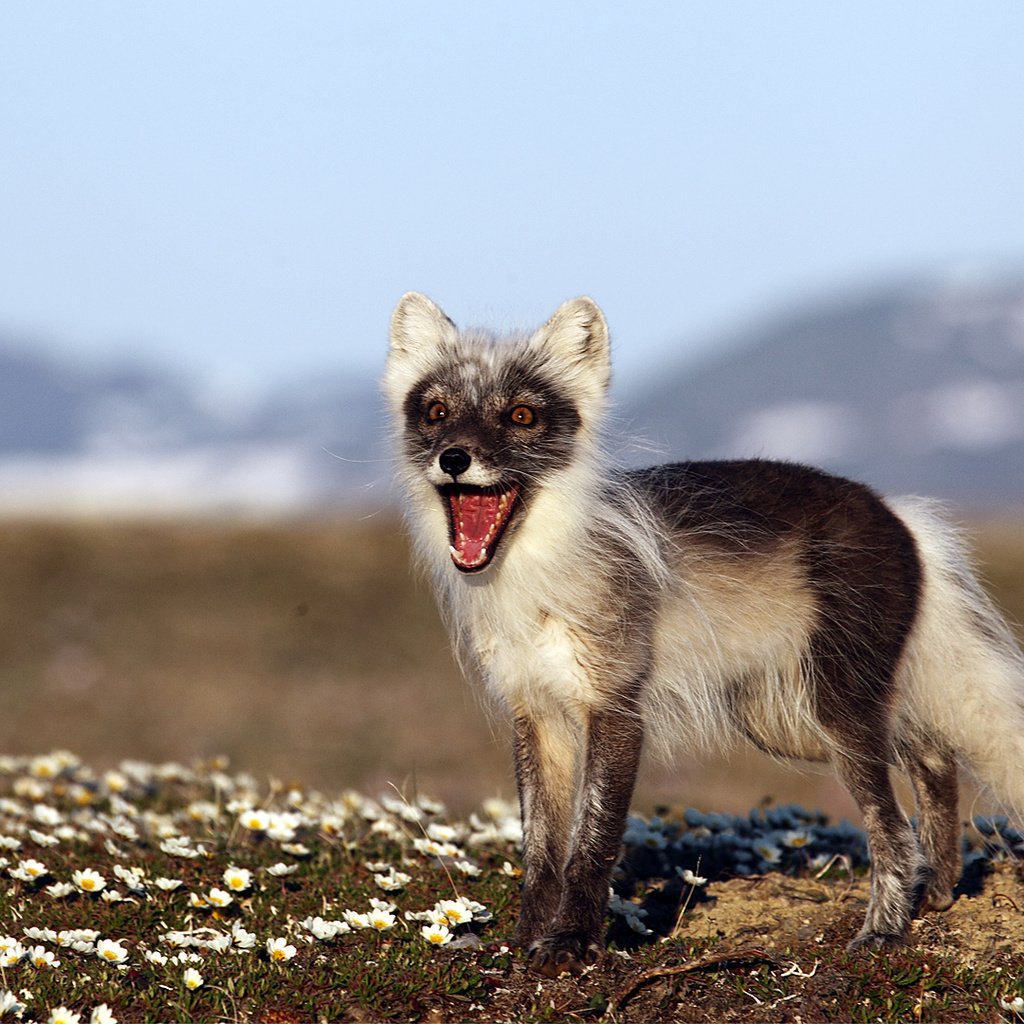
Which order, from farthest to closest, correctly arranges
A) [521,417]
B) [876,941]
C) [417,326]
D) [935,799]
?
[935,799] < [417,326] < [876,941] < [521,417]

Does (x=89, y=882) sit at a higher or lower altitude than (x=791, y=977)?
lower

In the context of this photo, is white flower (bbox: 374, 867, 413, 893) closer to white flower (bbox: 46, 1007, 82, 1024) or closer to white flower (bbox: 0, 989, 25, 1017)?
white flower (bbox: 46, 1007, 82, 1024)

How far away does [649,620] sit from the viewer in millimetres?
6734

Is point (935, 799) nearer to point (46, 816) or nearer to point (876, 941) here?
point (876, 941)

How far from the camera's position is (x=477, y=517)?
653 cm

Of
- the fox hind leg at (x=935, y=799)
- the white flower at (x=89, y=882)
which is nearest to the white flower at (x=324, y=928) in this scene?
the white flower at (x=89, y=882)

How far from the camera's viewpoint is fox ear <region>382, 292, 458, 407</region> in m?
7.00

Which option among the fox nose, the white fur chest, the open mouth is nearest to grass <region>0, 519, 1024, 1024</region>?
the white fur chest

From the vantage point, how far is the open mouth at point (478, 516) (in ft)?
21.3

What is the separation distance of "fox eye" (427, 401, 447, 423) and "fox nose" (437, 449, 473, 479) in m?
0.52

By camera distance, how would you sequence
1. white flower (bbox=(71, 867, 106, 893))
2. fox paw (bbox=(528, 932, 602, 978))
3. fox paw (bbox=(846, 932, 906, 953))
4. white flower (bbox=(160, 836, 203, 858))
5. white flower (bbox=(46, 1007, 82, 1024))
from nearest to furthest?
1. white flower (bbox=(46, 1007, 82, 1024))
2. fox paw (bbox=(528, 932, 602, 978))
3. fox paw (bbox=(846, 932, 906, 953))
4. white flower (bbox=(71, 867, 106, 893))
5. white flower (bbox=(160, 836, 203, 858))

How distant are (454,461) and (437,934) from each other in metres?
2.31

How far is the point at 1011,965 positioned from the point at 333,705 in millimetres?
15153

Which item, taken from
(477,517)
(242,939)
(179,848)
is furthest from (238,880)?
(477,517)
